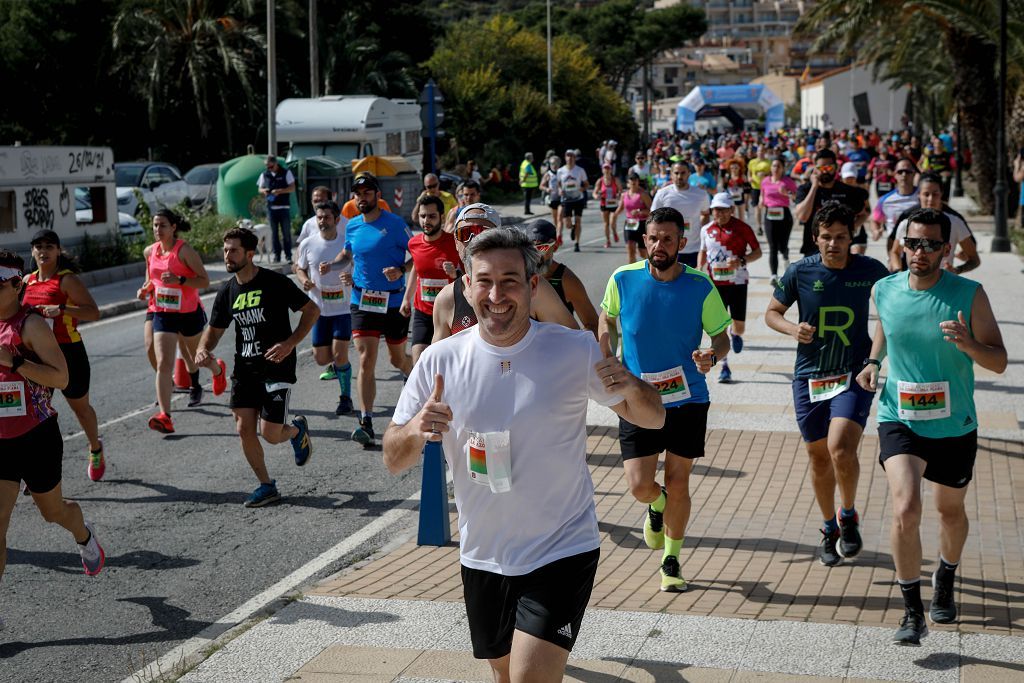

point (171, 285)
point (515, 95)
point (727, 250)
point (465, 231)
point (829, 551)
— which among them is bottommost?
point (829, 551)

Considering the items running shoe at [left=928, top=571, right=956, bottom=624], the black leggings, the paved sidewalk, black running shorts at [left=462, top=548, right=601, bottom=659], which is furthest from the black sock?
the black leggings

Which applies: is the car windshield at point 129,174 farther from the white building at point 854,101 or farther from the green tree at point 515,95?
the white building at point 854,101

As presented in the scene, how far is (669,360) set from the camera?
6.88 m

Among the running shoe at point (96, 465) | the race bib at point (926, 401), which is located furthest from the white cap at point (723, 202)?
the race bib at point (926, 401)

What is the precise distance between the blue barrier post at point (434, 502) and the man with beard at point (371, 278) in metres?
2.96

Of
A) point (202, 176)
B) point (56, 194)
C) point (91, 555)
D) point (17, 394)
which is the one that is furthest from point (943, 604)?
point (202, 176)

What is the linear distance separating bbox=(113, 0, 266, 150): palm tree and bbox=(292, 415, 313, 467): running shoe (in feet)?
109

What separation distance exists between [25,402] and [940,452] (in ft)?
14.3

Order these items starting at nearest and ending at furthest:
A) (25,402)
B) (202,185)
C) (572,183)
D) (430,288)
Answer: (25,402) → (430,288) → (572,183) → (202,185)

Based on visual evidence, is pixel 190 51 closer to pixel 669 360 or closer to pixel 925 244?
pixel 669 360

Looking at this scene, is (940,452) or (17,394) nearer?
(940,452)

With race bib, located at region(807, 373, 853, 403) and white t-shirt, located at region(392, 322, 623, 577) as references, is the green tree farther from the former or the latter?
white t-shirt, located at region(392, 322, 623, 577)

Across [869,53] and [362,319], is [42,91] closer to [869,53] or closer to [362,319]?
[869,53]

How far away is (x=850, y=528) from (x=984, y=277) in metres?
14.1
